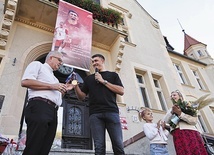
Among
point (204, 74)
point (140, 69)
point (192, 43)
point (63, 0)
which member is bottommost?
point (140, 69)

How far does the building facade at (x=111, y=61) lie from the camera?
16.0ft

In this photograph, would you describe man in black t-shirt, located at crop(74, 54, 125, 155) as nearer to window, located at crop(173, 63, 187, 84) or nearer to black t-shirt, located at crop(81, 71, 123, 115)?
black t-shirt, located at crop(81, 71, 123, 115)

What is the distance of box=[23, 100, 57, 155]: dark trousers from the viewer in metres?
1.65

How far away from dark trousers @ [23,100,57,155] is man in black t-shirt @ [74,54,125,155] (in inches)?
20.8

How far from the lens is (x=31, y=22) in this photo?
6.33m

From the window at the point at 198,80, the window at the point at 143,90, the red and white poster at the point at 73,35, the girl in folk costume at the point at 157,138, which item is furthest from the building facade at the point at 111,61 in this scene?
the girl in folk costume at the point at 157,138

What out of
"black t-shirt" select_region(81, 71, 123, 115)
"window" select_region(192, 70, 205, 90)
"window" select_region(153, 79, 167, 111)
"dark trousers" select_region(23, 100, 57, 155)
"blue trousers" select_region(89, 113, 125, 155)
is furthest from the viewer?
"window" select_region(192, 70, 205, 90)

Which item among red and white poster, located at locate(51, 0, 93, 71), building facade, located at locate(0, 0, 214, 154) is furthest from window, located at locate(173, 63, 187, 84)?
red and white poster, located at locate(51, 0, 93, 71)

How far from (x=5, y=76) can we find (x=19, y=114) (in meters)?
1.14

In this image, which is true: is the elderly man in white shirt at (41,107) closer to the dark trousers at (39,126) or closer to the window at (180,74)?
the dark trousers at (39,126)

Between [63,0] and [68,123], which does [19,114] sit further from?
[63,0]

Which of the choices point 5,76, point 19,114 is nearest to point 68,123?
point 19,114

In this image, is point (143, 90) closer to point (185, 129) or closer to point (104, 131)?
point (185, 129)

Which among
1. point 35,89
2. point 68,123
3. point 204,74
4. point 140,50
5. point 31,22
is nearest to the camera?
point 35,89
